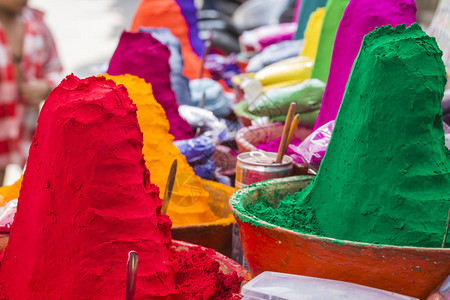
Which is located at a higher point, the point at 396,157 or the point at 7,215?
the point at 396,157

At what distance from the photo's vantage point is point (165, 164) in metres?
1.21

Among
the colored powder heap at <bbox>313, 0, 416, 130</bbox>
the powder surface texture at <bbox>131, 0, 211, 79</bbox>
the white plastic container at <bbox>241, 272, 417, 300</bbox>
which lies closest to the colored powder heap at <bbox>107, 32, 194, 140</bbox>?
the colored powder heap at <bbox>313, 0, 416, 130</bbox>

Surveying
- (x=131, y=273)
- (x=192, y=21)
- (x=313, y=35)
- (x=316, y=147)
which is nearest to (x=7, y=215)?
(x=131, y=273)

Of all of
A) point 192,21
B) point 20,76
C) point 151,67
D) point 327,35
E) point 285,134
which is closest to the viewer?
point 285,134

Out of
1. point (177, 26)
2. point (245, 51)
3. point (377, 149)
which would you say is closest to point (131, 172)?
point (377, 149)

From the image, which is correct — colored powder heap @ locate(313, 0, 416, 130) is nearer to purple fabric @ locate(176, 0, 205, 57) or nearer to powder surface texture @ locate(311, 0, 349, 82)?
powder surface texture @ locate(311, 0, 349, 82)

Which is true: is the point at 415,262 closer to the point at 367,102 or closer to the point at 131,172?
the point at 367,102

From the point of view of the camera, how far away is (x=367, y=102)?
2.77 feet

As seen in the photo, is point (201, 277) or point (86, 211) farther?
point (201, 277)

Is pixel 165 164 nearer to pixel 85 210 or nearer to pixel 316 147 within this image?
pixel 316 147

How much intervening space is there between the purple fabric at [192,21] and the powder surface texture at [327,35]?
1427mm

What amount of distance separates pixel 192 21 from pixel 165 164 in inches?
80.4

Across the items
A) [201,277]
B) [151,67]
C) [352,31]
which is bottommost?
[201,277]

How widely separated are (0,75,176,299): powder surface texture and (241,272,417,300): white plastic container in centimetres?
11
